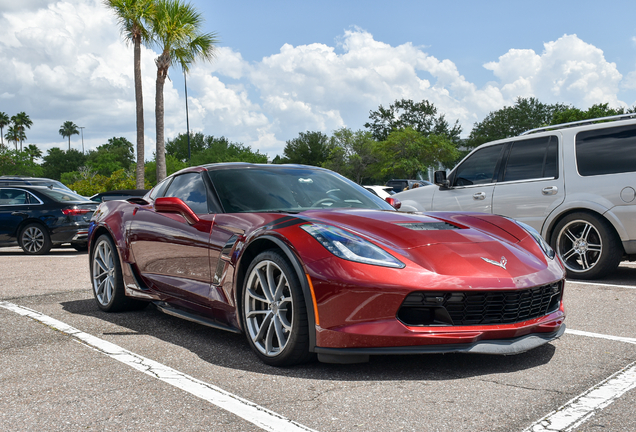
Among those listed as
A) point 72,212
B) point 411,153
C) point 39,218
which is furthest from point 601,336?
point 411,153

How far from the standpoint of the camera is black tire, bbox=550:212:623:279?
21.9ft

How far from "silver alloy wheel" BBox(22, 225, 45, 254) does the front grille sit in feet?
36.6

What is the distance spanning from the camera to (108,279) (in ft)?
18.0

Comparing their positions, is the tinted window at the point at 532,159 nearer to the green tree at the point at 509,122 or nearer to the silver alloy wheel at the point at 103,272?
the silver alloy wheel at the point at 103,272

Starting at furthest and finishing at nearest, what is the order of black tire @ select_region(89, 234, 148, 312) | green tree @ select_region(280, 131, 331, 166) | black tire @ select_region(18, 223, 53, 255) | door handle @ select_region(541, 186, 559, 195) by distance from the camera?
green tree @ select_region(280, 131, 331, 166), black tire @ select_region(18, 223, 53, 255), door handle @ select_region(541, 186, 559, 195), black tire @ select_region(89, 234, 148, 312)

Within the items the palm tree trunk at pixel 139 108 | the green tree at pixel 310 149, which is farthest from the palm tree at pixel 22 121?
the palm tree trunk at pixel 139 108

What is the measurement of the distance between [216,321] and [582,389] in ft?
7.36

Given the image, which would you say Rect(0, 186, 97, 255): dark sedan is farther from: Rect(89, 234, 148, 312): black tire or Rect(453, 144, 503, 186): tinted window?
Rect(453, 144, 503, 186): tinted window

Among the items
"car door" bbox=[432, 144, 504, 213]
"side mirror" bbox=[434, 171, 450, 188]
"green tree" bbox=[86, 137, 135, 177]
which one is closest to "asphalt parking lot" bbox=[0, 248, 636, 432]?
"car door" bbox=[432, 144, 504, 213]

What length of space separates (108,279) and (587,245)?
523 centimetres

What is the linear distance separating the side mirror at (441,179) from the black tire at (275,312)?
4.76m

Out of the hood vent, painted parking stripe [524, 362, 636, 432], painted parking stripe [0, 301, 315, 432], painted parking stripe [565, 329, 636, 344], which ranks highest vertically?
the hood vent

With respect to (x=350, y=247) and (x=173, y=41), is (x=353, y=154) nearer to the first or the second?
(x=173, y=41)

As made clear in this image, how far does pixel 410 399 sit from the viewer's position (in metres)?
2.91
